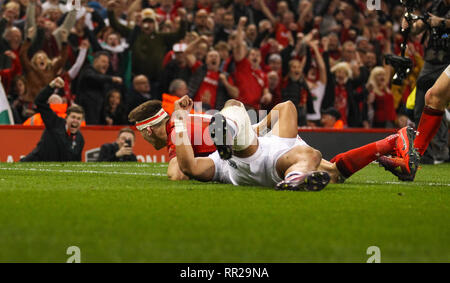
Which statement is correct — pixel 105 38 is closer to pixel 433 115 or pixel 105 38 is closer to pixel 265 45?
pixel 265 45

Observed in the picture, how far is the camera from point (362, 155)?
6.66m

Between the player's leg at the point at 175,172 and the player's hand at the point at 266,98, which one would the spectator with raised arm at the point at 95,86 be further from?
the player's leg at the point at 175,172

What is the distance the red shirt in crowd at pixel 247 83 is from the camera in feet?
45.1

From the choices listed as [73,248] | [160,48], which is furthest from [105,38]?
[73,248]

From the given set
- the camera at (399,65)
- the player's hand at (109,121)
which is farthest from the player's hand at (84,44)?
the camera at (399,65)

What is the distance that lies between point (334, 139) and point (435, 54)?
2.79 meters

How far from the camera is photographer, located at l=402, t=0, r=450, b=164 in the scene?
8529mm

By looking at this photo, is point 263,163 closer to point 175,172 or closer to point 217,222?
point 175,172

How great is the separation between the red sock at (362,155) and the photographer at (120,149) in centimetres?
497

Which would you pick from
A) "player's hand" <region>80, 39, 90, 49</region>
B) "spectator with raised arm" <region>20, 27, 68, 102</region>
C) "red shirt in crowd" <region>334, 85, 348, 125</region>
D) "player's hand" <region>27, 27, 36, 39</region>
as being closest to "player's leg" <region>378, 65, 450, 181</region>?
"spectator with raised arm" <region>20, 27, 68, 102</region>

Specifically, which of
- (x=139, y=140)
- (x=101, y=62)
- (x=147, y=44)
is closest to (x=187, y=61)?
(x=147, y=44)

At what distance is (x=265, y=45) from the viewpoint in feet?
50.0

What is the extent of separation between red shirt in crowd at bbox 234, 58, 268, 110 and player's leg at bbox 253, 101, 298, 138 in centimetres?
685
